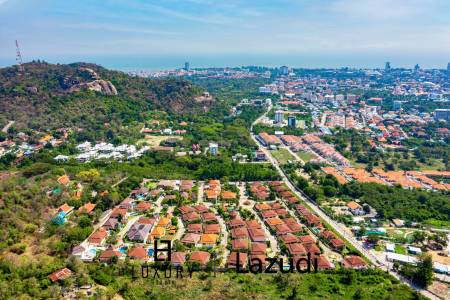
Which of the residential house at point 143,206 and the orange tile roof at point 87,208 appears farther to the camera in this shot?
the residential house at point 143,206

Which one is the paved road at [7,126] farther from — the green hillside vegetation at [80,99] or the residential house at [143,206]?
the residential house at [143,206]

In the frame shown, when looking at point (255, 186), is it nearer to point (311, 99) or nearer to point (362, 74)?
point (311, 99)

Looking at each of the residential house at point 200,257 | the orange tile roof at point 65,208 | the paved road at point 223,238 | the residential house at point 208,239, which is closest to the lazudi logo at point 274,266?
the paved road at point 223,238

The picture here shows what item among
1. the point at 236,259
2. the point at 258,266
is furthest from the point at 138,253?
the point at 258,266

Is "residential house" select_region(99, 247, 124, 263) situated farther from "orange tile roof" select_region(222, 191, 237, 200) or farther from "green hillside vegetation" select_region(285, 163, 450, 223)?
"green hillside vegetation" select_region(285, 163, 450, 223)

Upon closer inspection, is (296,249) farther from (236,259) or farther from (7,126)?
(7,126)

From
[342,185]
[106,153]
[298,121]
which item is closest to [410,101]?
[298,121]
